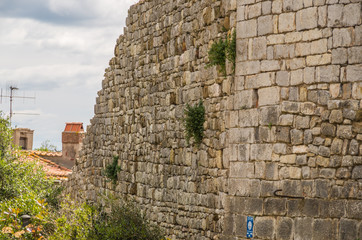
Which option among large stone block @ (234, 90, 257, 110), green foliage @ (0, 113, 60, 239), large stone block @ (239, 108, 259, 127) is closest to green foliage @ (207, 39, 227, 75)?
large stone block @ (234, 90, 257, 110)

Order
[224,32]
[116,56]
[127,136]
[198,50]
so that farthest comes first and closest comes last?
[116,56] < [127,136] < [198,50] < [224,32]

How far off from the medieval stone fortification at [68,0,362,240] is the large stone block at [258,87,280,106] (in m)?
0.01

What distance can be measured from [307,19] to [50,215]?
Answer: 326 inches

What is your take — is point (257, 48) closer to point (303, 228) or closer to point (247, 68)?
point (247, 68)

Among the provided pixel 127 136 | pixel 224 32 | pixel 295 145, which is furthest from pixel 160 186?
pixel 295 145

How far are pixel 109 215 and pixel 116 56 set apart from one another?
3.44 metres

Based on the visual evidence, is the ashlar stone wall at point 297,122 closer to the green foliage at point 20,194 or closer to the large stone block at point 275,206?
the large stone block at point 275,206

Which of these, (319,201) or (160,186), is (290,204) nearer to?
(319,201)

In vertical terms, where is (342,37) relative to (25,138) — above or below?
above

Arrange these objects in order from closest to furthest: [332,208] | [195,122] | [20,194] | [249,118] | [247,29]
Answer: [332,208] → [249,118] → [247,29] → [195,122] → [20,194]

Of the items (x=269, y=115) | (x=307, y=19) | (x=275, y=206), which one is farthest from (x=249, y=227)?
(x=307, y=19)

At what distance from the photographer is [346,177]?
320 inches

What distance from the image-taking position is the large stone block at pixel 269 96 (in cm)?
866

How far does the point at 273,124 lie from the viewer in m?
8.67
